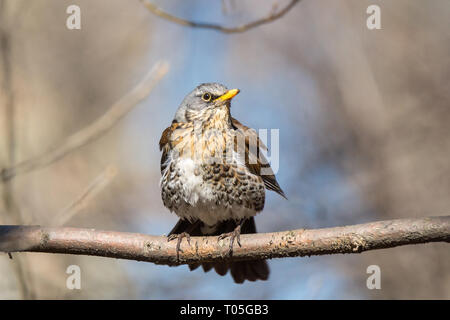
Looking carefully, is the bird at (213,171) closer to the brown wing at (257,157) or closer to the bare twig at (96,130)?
the brown wing at (257,157)

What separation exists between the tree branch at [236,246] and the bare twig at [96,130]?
62cm

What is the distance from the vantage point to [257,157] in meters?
4.78

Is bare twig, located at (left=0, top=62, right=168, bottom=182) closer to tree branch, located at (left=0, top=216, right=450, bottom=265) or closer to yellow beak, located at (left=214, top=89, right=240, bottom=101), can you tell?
tree branch, located at (left=0, top=216, right=450, bottom=265)

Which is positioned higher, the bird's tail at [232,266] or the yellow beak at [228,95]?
the yellow beak at [228,95]

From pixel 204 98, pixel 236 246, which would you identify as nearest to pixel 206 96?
pixel 204 98

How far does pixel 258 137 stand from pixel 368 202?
2.02 meters

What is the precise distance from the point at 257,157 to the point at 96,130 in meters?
2.04

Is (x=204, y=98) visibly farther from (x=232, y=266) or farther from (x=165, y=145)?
(x=232, y=266)

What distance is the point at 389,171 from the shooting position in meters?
6.43

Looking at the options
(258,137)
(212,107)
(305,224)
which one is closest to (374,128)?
(305,224)

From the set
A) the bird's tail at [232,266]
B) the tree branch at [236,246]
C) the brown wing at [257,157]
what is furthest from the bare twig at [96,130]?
the bird's tail at [232,266]

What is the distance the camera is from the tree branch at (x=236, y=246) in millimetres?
3143

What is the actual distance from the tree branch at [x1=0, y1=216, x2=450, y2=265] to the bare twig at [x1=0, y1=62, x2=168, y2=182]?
62 centimetres

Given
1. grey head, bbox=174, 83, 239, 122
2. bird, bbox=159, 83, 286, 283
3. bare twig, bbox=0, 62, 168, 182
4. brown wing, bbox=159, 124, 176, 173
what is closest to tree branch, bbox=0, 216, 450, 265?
bird, bbox=159, 83, 286, 283
